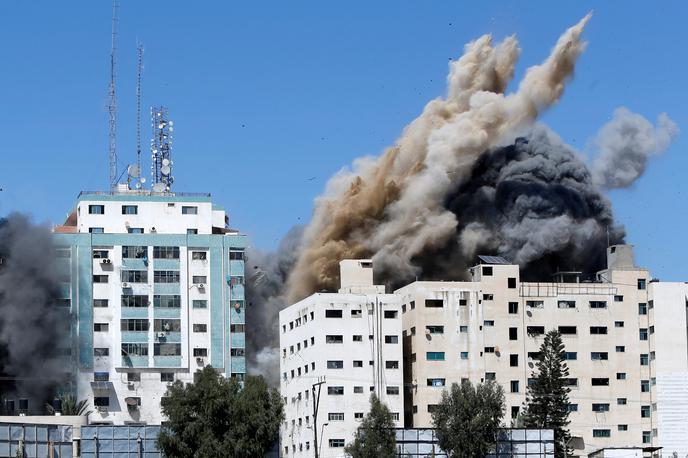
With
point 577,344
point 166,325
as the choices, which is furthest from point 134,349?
point 577,344

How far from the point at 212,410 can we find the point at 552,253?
5630 centimetres

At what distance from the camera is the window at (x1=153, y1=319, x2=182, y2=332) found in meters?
140

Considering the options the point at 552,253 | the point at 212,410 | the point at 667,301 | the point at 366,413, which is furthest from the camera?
the point at 552,253

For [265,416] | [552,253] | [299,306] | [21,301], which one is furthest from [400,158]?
[265,416]

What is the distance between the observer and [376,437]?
11388cm

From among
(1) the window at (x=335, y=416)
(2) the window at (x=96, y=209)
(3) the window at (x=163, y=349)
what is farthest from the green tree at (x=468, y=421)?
(2) the window at (x=96, y=209)

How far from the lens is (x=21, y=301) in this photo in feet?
446

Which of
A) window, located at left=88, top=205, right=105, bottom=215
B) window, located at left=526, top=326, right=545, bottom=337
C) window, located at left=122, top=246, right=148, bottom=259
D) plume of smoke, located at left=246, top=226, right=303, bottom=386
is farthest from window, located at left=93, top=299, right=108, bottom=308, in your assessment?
window, located at left=526, top=326, right=545, bottom=337

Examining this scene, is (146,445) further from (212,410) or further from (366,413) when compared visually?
(366,413)

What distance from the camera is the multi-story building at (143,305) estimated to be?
139 meters

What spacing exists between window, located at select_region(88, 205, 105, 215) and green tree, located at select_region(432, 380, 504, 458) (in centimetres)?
4146

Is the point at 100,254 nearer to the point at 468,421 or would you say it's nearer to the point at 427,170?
the point at 427,170

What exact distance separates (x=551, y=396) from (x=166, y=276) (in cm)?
3645

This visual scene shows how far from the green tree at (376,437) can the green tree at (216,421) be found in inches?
282
